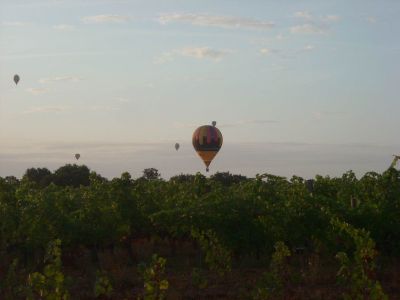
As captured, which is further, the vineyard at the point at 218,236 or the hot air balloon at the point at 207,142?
the hot air balloon at the point at 207,142

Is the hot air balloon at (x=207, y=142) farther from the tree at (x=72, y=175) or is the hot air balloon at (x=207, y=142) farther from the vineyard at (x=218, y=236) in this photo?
the vineyard at (x=218, y=236)

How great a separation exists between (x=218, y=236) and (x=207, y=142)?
1165 inches

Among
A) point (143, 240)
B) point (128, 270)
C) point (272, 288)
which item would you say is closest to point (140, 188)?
point (143, 240)

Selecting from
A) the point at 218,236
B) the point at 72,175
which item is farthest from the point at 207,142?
the point at 218,236

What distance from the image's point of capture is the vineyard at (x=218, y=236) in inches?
599

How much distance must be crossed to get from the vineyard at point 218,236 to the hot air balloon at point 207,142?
80.4 feet

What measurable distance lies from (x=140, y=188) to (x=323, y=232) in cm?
658

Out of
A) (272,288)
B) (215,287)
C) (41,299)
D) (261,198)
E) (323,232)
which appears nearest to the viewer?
(272,288)

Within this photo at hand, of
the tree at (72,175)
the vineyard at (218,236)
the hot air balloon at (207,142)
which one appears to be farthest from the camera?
the tree at (72,175)

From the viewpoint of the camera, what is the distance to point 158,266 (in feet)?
39.8

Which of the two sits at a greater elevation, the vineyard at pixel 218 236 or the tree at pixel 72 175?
the tree at pixel 72 175

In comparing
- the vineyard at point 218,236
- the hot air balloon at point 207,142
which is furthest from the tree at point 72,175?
the vineyard at point 218,236

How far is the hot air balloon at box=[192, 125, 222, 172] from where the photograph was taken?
47.3m

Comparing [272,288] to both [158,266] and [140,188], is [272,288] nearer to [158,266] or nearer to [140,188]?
[158,266]
